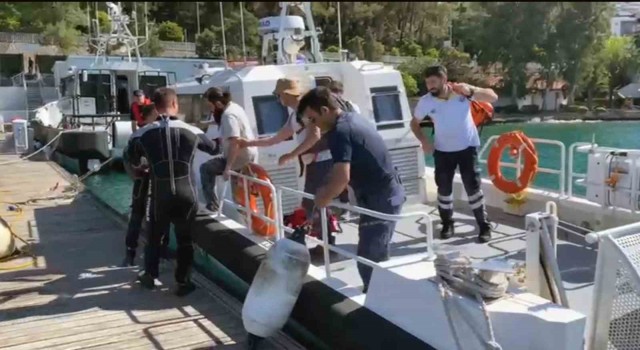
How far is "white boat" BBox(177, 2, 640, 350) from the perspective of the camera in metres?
3.02

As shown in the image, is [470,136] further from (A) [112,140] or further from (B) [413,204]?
(A) [112,140]

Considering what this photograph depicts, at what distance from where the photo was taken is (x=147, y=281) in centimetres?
561

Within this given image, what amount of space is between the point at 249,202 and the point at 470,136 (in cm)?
191

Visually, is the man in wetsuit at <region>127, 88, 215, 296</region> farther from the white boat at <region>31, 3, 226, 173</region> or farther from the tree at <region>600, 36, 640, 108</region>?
the tree at <region>600, 36, 640, 108</region>

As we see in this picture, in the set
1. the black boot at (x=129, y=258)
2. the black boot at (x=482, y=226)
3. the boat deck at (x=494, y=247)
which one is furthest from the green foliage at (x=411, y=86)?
the black boot at (x=129, y=258)

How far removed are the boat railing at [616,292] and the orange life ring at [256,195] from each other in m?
2.87

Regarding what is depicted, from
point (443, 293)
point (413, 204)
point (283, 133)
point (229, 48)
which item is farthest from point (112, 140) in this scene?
point (229, 48)

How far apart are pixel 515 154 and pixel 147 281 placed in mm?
3715

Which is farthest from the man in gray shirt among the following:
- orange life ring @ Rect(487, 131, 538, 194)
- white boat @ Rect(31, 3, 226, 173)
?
white boat @ Rect(31, 3, 226, 173)

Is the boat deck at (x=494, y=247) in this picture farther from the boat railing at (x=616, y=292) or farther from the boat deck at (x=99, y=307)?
the boat railing at (x=616, y=292)

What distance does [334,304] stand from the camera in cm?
410

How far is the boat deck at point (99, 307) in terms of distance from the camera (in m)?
4.65

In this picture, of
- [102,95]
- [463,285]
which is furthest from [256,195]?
[102,95]

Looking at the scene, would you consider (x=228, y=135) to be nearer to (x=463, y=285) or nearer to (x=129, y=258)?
(x=129, y=258)
